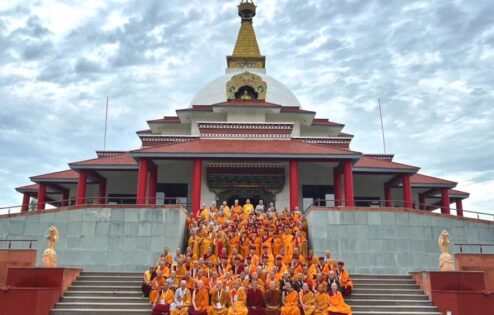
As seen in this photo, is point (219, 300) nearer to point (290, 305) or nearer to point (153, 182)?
point (290, 305)

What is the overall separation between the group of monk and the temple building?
4.75 meters

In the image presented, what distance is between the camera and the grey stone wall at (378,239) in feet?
58.1

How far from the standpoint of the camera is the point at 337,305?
1215cm

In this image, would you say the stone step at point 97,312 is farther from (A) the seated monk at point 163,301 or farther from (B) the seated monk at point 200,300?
(B) the seated monk at point 200,300

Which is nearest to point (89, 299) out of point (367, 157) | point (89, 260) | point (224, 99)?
point (89, 260)

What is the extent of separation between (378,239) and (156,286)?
30.0ft

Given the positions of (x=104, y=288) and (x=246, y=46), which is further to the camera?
(x=246, y=46)

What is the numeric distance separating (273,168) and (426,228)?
7.98 meters

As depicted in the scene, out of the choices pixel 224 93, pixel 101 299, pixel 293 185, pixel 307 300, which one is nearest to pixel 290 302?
pixel 307 300

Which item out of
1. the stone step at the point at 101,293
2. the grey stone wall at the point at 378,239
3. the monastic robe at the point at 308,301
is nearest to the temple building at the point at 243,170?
the grey stone wall at the point at 378,239

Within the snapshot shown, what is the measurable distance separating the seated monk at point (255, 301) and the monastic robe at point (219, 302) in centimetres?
58

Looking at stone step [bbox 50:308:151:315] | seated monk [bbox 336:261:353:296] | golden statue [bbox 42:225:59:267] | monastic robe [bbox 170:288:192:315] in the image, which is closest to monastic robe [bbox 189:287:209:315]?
monastic robe [bbox 170:288:192:315]

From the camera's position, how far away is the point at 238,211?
18812 millimetres

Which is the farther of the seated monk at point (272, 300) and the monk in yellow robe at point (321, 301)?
the monk in yellow robe at point (321, 301)
